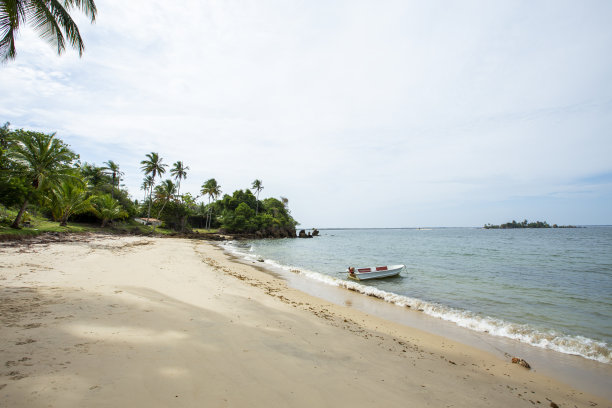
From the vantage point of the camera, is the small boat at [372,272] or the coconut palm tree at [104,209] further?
the coconut palm tree at [104,209]

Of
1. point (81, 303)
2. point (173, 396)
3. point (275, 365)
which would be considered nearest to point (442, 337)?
point (275, 365)

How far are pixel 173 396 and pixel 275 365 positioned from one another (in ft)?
5.21

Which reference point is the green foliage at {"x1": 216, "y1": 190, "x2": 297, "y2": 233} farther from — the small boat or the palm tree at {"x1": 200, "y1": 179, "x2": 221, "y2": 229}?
the small boat

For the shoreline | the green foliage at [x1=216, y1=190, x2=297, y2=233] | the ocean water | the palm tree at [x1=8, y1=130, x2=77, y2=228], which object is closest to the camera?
the shoreline

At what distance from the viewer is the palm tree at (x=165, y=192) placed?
166 ft

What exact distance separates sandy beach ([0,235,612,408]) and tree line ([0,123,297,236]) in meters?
19.1

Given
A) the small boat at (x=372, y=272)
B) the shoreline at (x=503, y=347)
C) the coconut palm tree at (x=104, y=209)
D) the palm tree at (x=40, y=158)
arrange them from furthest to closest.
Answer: the coconut palm tree at (x=104, y=209) → the palm tree at (x=40, y=158) → the small boat at (x=372, y=272) → the shoreline at (x=503, y=347)

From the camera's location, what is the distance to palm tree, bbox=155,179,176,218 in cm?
5047

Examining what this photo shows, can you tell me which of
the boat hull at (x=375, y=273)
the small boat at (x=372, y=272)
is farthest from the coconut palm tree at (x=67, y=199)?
the boat hull at (x=375, y=273)

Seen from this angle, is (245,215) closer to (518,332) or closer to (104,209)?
(104,209)

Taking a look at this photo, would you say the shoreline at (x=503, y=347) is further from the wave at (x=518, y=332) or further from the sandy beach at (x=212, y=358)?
the sandy beach at (x=212, y=358)

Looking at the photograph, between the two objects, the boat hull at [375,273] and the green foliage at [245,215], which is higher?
the green foliage at [245,215]

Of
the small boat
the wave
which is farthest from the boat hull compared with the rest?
the wave

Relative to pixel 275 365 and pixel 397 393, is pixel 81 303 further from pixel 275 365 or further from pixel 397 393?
pixel 397 393
